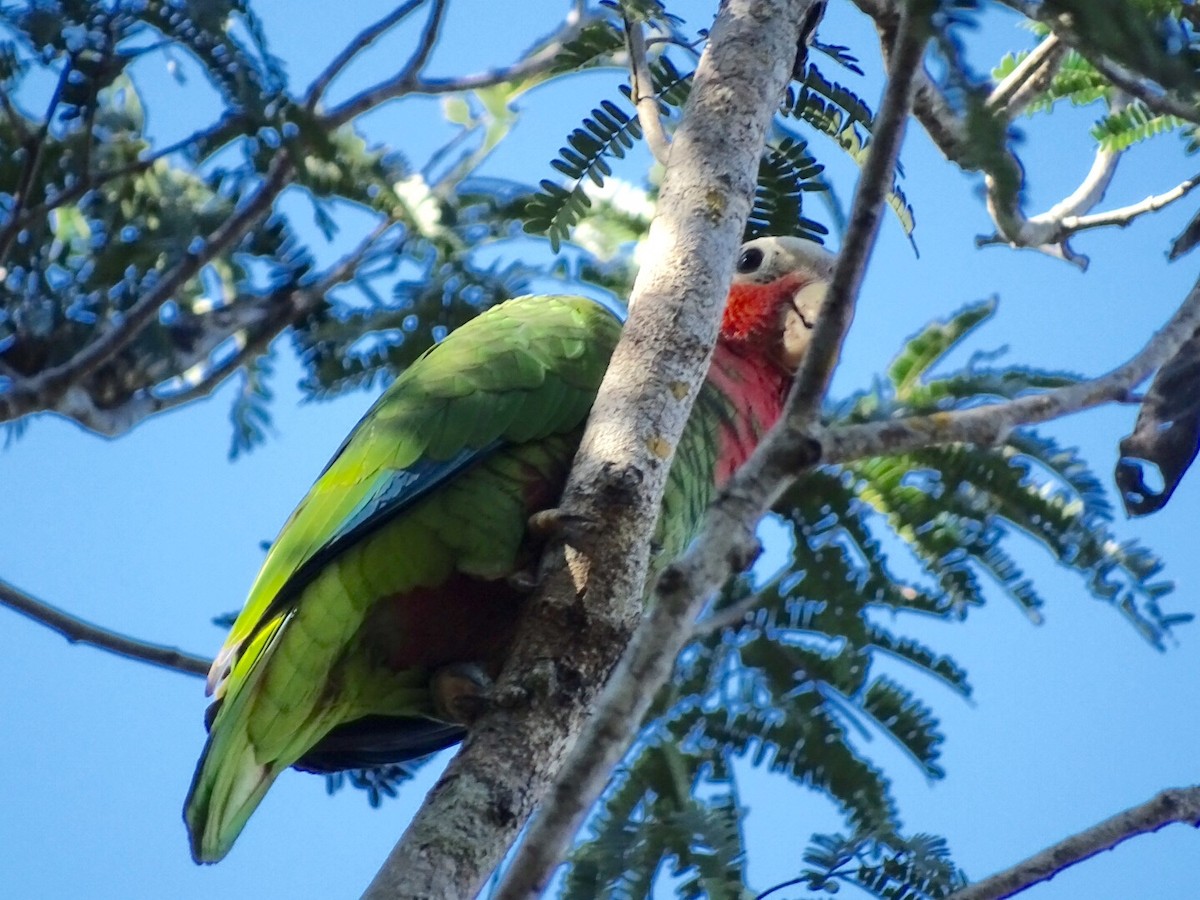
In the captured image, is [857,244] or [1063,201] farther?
[1063,201]

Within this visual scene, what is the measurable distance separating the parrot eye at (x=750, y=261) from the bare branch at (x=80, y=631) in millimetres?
1487

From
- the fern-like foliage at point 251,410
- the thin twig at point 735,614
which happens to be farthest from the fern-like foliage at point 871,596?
the fern-like foliage at point 251,410

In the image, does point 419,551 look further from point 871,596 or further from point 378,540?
point 871,596

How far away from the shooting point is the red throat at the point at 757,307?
295 cm

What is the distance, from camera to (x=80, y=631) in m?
2.42

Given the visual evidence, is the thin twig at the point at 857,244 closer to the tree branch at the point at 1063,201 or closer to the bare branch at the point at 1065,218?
the tree branch at the point at 1063,201

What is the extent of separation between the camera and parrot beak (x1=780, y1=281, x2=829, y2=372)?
2.89 m

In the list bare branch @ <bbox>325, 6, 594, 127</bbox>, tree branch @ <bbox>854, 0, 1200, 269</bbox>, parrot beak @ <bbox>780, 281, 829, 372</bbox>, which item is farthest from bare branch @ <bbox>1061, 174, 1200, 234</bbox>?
bare branch @ <bbox>325, 6, 594, 127</bbox>

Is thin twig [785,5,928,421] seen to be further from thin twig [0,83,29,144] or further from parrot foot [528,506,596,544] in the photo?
thin twig [0,83,29,144]

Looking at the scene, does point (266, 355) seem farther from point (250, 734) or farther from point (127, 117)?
point (250, 734)

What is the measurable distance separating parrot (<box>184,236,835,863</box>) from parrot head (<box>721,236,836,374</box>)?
0.22 meters

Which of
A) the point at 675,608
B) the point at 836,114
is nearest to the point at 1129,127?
the point at 836,114

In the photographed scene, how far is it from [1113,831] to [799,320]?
4.90ft

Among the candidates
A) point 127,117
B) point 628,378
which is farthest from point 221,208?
point 628,378
